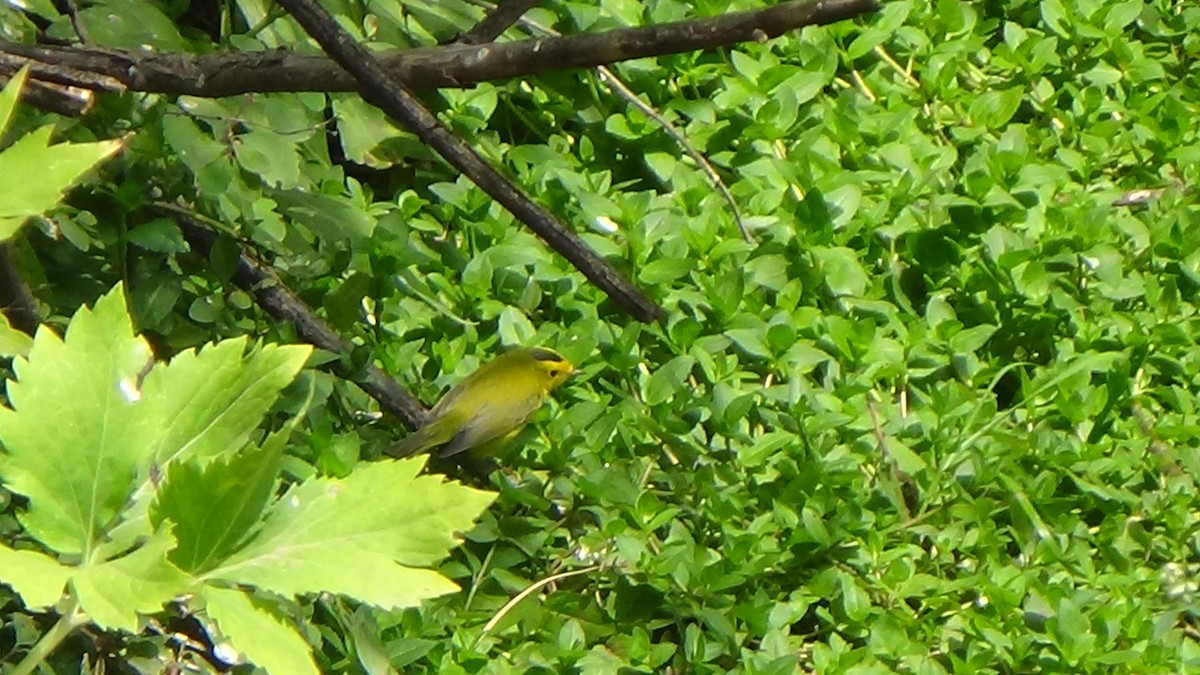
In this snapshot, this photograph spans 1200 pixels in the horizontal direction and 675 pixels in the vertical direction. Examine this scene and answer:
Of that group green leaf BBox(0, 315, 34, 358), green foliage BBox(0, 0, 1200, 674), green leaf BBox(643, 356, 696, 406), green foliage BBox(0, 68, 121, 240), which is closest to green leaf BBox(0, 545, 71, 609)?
green foliage BBox(0, 68, 121, 240)

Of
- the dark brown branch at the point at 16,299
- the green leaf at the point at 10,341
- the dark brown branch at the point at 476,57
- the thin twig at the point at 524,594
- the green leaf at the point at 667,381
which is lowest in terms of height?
the thin twig at the point at 524,594

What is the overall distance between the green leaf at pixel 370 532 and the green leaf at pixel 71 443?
0.27ft

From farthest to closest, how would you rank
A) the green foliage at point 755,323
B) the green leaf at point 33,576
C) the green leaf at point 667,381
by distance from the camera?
the green leaf at point 667,381 → the green foliage at point 755,323 → the green leaf at point 33,576

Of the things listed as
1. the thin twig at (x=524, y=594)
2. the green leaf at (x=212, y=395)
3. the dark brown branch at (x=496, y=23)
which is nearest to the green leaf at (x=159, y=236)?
the dark brown branch at (x=496, y=23)

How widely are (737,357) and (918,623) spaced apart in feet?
2.26

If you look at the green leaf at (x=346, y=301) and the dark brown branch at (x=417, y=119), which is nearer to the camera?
the dark brown branch at (x=417, y=119)

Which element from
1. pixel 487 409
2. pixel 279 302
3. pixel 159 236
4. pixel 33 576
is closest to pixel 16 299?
pixel 159 236

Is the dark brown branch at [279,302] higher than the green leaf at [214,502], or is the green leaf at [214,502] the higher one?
the green leaf at [214,502]

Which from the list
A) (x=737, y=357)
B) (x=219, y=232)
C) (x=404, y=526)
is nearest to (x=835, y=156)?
(x=737, y=357)

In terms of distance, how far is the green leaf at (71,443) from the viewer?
88 cm

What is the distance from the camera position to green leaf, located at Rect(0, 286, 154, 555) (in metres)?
0.88

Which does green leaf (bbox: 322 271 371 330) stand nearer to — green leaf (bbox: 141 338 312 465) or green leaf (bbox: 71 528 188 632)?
green leaf (bbox: 141 338 312 465)

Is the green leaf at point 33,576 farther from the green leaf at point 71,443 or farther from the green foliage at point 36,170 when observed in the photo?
the green foliage at point 36,170

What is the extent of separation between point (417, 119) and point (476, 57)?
0.49 ft
